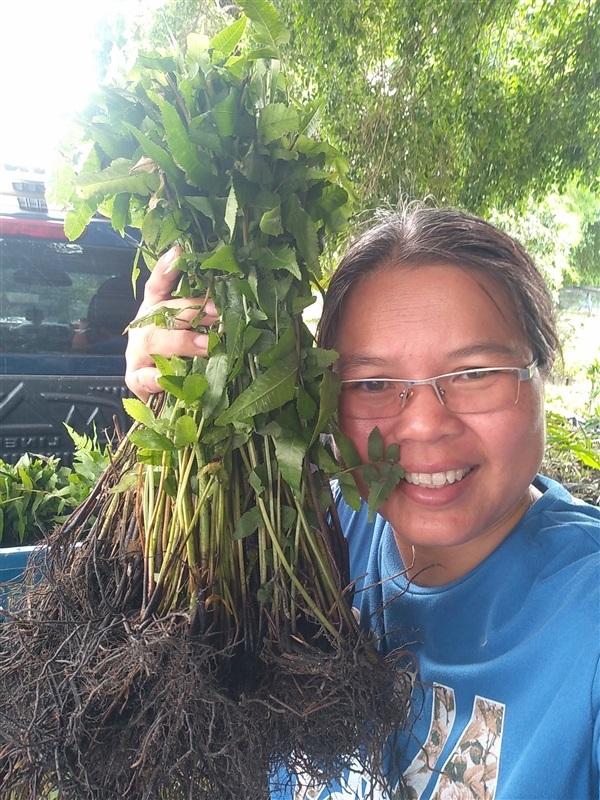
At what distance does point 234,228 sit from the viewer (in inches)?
29.6

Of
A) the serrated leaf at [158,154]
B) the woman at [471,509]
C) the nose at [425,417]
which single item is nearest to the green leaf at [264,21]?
the serrated leaf at [158,154]

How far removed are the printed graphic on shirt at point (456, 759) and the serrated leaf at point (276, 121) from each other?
790mm

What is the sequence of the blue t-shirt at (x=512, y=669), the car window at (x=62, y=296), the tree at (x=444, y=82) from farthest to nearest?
the tree at (x=444, y=82), the car window at (x=62, y=296), the blue t-shirt at (x=512, y=669)

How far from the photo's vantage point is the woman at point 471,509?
0.72m

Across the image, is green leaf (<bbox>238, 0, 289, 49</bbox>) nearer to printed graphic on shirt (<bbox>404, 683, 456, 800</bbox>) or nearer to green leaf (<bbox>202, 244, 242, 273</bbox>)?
green leaf (<bbox>202, 244, 242, 273</bbox>)

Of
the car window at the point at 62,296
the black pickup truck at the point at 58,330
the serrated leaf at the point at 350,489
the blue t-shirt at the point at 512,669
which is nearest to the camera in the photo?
the blue t-shirt at the point at 512,669

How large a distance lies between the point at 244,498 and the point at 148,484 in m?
0.14

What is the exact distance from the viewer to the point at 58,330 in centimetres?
322

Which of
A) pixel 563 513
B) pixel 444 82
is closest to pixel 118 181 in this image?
pixel 563 513

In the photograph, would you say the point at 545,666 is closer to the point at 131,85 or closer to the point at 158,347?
the point at 158,347

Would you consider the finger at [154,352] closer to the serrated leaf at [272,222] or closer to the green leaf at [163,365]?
the green leaf at [163,365]

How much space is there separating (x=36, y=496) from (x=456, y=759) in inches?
61.2

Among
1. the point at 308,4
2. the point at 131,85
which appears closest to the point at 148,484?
the point at 131,85

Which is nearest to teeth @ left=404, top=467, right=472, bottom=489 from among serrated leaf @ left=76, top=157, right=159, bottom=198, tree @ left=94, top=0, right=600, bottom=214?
serrated leaf @ left=76, top=157, right=159, bottom=198
